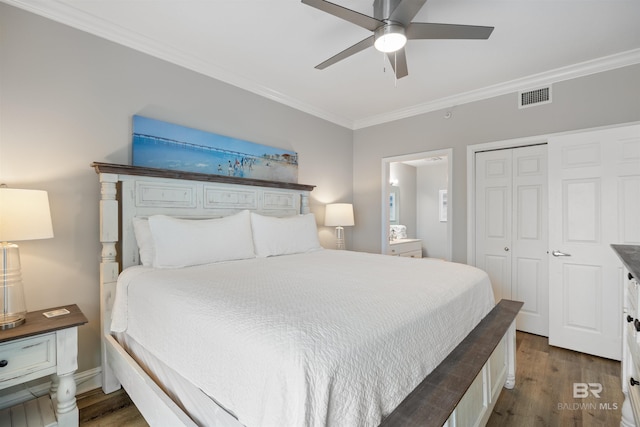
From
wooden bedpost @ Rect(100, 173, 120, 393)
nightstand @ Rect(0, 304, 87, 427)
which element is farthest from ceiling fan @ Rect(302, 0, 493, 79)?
nightstand @ Rect(0, 304, 87, 427)

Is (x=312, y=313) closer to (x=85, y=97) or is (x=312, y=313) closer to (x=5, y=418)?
(x=5, y=418)

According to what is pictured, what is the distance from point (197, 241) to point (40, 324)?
0.93m

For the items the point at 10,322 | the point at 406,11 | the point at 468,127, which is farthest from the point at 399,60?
the point at 10,322

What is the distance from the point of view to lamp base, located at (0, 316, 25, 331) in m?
1.52

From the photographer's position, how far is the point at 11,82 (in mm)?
1869

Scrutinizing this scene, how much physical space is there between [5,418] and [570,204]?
4.38m

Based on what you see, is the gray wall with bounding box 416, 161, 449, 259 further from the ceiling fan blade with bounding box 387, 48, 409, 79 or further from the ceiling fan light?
the ceiling fan light

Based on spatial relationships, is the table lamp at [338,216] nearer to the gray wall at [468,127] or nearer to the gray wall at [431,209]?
the gray wall at [468,127]

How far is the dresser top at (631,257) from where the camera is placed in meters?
1.15

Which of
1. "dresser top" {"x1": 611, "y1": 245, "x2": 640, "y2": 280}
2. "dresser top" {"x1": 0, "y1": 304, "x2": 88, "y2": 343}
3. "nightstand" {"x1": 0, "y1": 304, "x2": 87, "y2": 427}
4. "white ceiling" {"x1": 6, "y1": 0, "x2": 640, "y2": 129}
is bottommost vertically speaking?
"nightstand" {"x1": 0, "y1": 304, "x2": 87, "y2": 427}

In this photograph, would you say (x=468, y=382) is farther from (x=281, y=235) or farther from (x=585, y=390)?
(x=281, y=235)

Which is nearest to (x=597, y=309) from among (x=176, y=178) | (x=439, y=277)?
(x=439, y=277)

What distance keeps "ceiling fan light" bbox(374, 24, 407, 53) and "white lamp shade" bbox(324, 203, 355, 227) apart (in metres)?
2.15

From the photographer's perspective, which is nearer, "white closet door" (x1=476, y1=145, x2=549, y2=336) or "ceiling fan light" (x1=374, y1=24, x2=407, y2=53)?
"ceiling fan light" (x1=374, y1=24, x2=407, y2=53)
